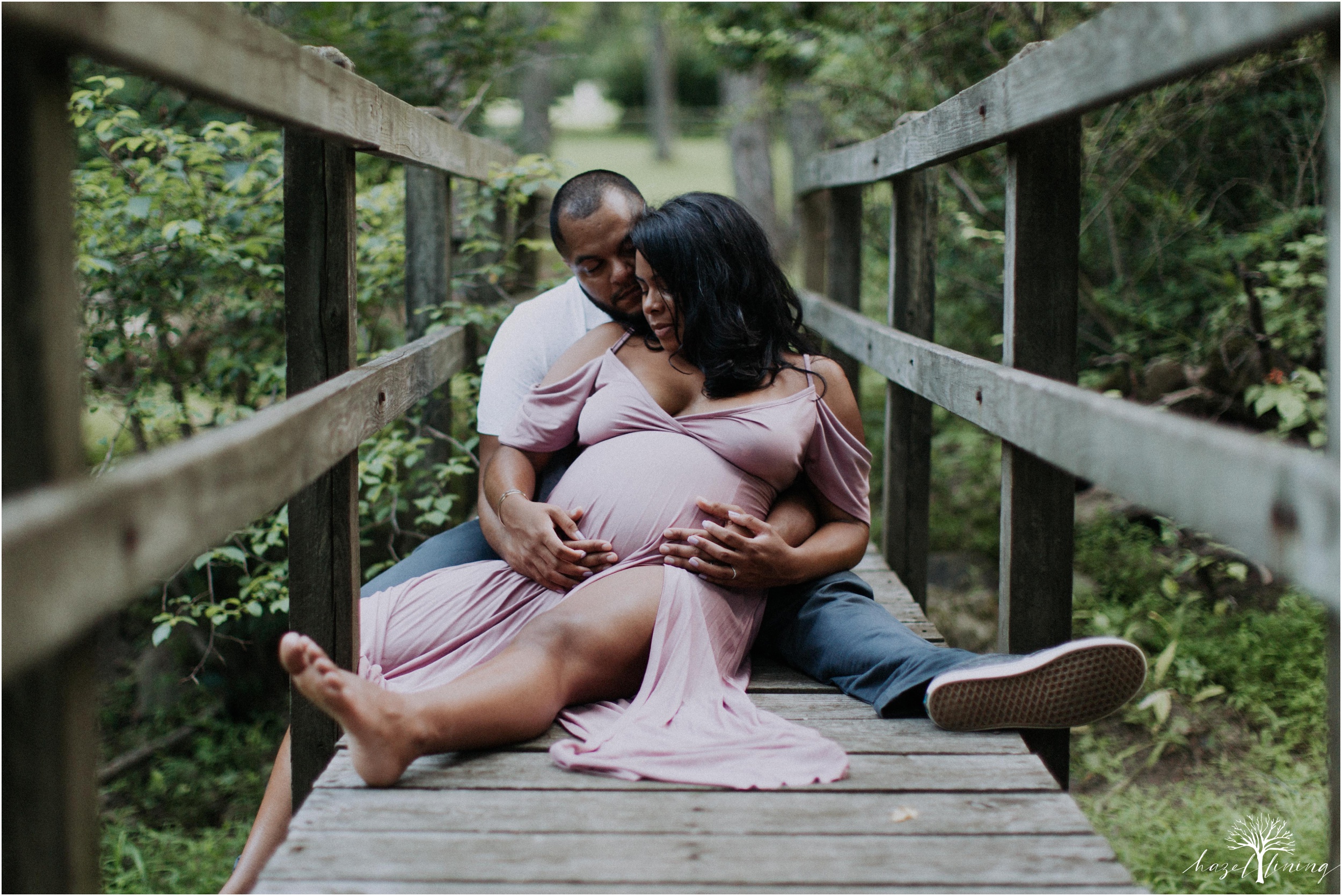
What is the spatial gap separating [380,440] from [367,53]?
2.53m

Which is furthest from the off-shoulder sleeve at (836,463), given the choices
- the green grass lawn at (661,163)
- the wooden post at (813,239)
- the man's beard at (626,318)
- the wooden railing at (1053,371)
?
the green grass lawn at (661,163)

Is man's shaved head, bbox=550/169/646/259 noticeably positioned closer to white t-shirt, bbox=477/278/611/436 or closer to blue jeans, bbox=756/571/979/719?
white t-shirt, bbox=477/278/611/436

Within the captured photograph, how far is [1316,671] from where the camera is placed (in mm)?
3998

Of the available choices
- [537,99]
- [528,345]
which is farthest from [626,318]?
[537,99]

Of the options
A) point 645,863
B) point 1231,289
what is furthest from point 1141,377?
point 645,863

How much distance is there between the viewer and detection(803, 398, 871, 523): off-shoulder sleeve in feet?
7.88

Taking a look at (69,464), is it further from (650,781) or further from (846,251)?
(846,251)

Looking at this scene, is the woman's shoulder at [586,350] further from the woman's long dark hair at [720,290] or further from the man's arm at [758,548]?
the man's arm at [758,548]

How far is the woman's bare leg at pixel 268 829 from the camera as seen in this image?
1.86 metres

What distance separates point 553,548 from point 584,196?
1068mm

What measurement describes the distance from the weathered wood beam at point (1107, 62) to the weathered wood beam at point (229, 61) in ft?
3.59

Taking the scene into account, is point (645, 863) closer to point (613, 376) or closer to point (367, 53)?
point (613, 376)

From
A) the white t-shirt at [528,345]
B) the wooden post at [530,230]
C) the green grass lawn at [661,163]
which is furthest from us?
the green grass lawn at [661,163]

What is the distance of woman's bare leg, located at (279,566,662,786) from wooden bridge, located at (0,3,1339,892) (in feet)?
0.21
